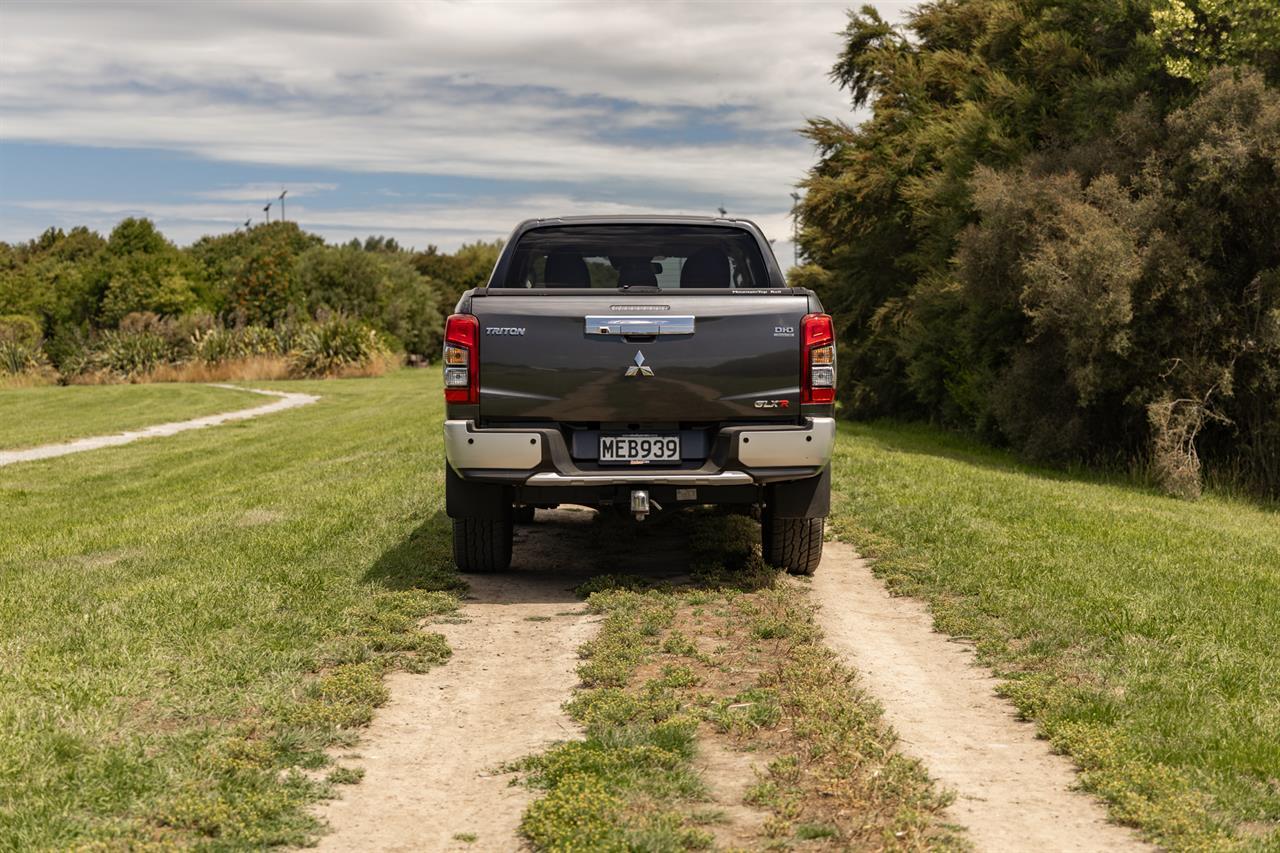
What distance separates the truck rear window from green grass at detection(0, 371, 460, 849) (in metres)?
2.13

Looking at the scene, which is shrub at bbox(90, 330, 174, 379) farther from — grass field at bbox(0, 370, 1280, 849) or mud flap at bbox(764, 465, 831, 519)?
mud flap at bbox(764, 465, 831, 519)

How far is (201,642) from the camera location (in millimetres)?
6293

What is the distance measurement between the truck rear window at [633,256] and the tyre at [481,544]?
1.68m

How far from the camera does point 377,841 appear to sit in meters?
4.04

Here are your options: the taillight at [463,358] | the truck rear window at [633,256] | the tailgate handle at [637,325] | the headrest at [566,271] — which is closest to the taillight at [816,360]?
the tailgate handle at [637,325]

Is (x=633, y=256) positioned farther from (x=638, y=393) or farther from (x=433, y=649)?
(x=433, y=649)

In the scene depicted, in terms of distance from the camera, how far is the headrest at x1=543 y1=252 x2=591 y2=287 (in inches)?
345

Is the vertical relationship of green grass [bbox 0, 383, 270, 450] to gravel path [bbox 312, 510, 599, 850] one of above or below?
above

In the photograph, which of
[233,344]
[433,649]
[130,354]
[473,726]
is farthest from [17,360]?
[473,726]

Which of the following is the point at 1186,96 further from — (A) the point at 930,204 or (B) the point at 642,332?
(B) the point at 642,332

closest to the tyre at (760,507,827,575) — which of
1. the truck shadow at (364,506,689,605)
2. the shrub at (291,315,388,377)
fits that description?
the truck shadow at (364,506,689,605)

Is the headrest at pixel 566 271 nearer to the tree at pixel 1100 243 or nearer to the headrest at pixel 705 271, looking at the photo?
the headrest at pixel 705 271

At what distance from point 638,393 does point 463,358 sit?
101cm

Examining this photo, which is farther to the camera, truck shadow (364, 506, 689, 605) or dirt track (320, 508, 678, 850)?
truck shadow (364, 506, 689, 605)
